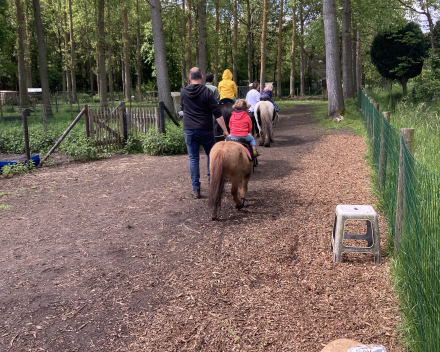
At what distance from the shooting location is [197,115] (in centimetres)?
703

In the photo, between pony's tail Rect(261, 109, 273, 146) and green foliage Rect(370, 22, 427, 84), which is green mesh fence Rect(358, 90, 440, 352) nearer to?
pony's tail Rect(261, 109, 273, 146)

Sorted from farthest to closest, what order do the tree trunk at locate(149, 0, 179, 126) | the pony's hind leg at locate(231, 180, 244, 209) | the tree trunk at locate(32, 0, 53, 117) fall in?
the tree trunk at locate(32, 0, 53, 117) < the tree trunk at locate(149, 0, 179, 126) < the pony's hind leg at locate(231, 180, 244, 209)

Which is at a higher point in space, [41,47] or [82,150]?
[41,47]

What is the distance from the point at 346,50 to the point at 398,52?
115 inches

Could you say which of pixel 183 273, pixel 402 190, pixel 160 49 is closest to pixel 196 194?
pixel 183 273

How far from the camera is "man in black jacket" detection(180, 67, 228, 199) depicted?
691cm

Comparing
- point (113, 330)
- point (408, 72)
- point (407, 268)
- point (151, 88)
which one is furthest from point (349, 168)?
point (151, 88)

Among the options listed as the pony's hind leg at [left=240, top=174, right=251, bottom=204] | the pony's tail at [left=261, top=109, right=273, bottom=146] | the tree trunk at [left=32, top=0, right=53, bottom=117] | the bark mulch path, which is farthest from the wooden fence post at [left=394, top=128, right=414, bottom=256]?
the tree trunk at [left=32, top=0, right=53, bottom=117]

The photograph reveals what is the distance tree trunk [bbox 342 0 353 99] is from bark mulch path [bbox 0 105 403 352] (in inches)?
637

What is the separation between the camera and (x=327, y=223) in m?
5.80

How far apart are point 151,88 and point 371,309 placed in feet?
181

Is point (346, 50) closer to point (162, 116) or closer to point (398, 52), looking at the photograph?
point (398, 52)

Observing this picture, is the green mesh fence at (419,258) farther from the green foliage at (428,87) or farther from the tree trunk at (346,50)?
the tree trunk at (346,50)

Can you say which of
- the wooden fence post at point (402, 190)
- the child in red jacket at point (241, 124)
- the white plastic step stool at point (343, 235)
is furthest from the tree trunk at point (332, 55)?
the wooden fence post at point (402, 190)
